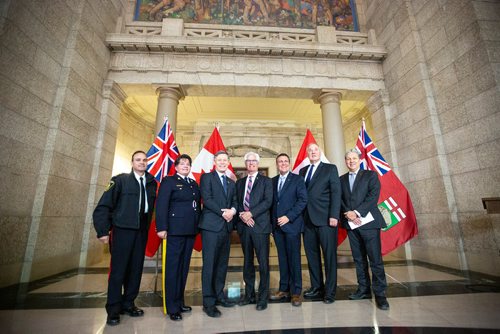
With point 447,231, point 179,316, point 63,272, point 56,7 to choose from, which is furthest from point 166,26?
point 447,231

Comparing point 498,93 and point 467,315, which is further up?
point 498,93

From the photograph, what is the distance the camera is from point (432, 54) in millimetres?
5199

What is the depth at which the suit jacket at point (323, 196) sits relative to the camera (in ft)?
9.64

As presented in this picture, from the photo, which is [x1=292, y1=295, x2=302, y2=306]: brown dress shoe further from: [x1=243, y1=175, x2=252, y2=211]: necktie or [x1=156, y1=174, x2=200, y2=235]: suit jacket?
[x1=156, y1=174, x2=200, y2=235]: suit jacket

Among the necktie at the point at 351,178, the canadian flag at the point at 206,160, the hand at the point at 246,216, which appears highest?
the canadian flag at the point at 206,160

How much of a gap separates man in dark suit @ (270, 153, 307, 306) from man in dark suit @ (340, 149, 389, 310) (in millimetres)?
682

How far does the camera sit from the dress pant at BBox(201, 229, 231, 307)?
250 centimetres

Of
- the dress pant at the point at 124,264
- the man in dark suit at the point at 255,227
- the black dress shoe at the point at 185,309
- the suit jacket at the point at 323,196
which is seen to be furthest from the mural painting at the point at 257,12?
the black dress shoe at the point at 185,309

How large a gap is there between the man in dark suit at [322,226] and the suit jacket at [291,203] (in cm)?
21

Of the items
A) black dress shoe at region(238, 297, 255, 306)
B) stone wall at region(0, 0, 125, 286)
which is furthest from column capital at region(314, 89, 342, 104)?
stone wall at region(0, 0, 125, 286)

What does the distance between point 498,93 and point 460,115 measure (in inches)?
26.1

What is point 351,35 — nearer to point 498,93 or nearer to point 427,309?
point 498,93

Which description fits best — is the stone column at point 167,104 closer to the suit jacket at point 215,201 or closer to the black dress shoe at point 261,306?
the suit jacket at point 215,201

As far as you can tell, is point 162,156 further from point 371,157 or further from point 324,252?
point 371,157
